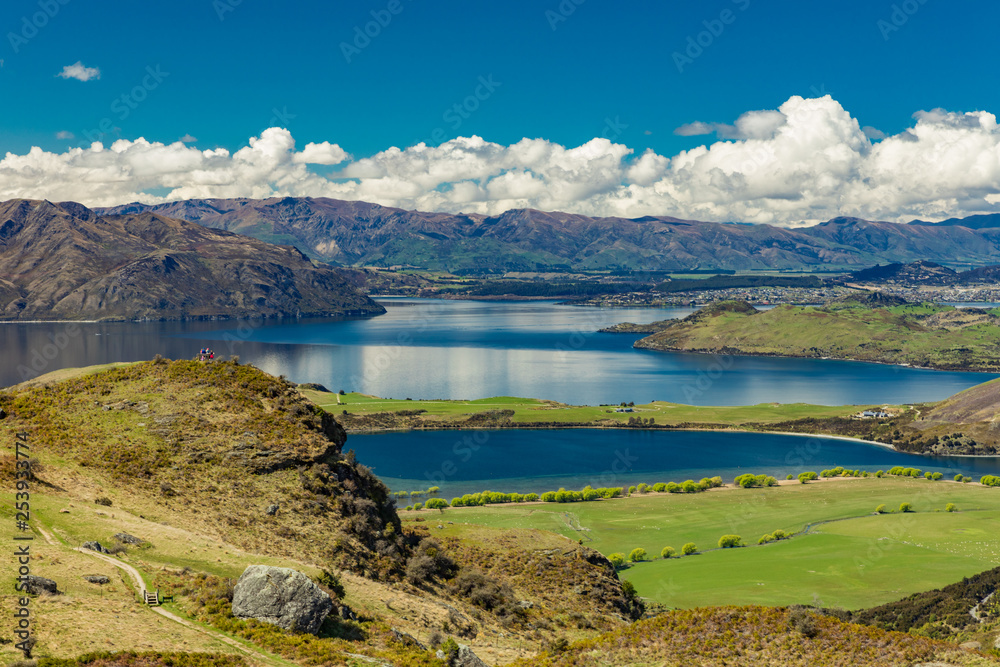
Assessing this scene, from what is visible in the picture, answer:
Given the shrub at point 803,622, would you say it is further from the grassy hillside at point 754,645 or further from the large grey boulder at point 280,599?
the large grey boulder at point 280,599

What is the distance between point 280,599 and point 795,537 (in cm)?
6672

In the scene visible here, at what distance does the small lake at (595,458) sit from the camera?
400ft

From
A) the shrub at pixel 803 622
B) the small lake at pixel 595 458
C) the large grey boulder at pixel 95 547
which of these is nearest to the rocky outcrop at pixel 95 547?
the large grey boulder at pixel 95 547

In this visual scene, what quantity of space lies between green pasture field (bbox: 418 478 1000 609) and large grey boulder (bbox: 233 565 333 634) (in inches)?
883

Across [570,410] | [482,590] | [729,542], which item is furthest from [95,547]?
[570,410]

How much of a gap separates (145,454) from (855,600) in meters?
50.0

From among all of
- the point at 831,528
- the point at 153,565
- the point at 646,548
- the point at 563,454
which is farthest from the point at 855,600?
the point at 563,454

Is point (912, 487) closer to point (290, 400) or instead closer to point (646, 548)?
point (646, 548)

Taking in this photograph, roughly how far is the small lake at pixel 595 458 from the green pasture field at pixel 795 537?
68.8ft

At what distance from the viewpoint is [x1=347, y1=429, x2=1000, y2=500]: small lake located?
400ft

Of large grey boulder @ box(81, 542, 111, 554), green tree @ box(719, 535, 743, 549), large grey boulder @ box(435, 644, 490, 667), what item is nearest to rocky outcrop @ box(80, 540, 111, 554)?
large grey boulder @ box(81, 542, 111, 554)

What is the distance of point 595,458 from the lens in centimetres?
13888

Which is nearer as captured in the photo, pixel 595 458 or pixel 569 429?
pixel 595 458

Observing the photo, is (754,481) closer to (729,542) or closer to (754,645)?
(729,542)
